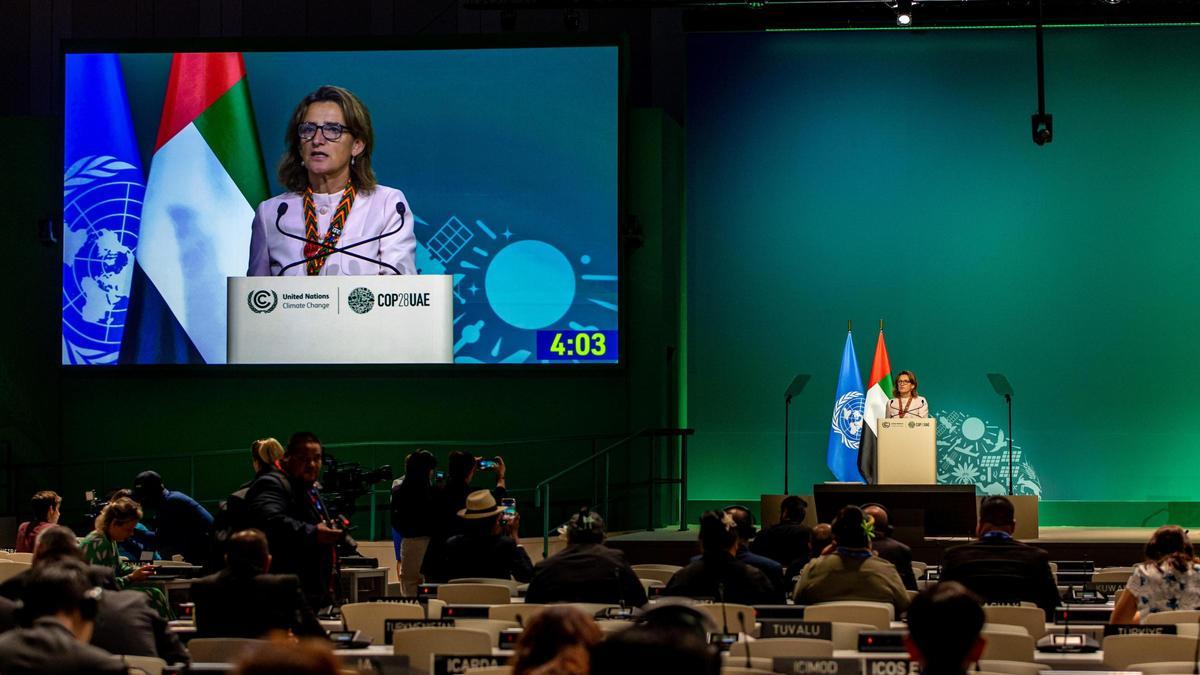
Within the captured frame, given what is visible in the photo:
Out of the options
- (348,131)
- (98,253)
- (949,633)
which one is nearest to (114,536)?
(949,633)

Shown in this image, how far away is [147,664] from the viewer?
5523 millimetres

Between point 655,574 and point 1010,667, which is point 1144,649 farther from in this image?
point 655,574

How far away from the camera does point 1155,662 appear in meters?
5.82

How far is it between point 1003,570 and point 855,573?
2.47ft

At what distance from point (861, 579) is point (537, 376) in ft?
25.2

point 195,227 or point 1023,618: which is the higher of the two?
point 195,227

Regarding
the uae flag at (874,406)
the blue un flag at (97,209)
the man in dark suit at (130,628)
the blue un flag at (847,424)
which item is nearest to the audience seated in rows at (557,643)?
the man in dark suit at (130,628)

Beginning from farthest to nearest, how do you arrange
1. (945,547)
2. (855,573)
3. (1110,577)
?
1. (945,547)
2. (1110,577)
3. (855,573)

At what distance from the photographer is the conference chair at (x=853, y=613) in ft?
22.7

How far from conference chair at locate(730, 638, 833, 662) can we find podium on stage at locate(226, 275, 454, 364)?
9136 mm

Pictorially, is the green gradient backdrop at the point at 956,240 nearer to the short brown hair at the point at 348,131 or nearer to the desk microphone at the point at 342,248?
the desk microphone at the point at 342,248

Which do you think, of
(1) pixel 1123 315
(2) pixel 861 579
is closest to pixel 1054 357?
(1) pixel 1123 315

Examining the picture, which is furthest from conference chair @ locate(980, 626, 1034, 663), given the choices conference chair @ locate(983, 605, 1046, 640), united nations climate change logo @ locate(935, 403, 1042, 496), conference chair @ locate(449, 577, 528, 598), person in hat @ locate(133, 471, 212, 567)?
united nations climate change logo @ locate(935, 403, 1042, 496)

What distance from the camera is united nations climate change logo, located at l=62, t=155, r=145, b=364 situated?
14805 millimetres
